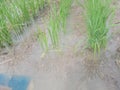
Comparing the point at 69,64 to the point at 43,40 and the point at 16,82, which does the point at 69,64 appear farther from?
the point at 16,82

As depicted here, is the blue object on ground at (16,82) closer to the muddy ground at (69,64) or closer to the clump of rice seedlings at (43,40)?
the muddy ground at (69,64)

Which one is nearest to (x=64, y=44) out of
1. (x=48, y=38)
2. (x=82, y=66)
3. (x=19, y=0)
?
(x=48, y=38)

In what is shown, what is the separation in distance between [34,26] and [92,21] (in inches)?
31.4

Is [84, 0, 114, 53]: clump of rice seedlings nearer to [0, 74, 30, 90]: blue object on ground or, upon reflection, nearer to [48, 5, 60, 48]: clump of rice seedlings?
[48, 5, 60, 48]: clump of rice seedlings

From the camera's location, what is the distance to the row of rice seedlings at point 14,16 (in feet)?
7.57

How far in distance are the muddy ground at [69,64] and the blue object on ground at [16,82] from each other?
53 mm

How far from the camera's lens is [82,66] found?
2102 mm

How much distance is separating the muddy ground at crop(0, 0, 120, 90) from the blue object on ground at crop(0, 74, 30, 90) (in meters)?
0.05

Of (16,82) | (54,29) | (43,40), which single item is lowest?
(16,82)

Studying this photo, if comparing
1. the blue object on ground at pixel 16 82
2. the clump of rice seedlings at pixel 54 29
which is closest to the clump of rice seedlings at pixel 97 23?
the clump of rice seedlings at pixel 54 29

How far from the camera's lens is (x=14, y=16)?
7.76ft

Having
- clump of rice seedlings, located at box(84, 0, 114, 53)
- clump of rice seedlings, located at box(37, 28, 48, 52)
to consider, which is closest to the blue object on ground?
clump of rice seedlings, located at box(37, 28, 48, 52)

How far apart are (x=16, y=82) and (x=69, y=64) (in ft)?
1.62

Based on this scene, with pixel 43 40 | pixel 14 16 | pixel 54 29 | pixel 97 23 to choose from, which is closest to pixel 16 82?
pixel 43 40
